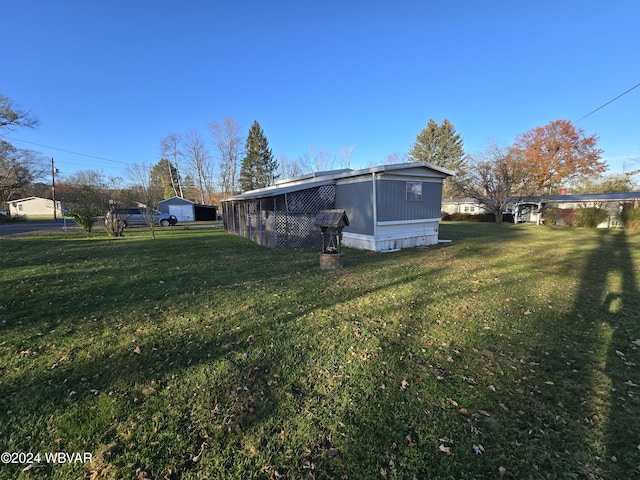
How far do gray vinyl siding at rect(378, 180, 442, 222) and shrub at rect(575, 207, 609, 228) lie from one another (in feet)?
54.3

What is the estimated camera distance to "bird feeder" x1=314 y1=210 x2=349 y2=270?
726 cm

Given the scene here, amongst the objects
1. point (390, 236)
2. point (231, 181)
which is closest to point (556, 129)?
point (390, 236)

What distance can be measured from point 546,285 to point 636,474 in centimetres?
488


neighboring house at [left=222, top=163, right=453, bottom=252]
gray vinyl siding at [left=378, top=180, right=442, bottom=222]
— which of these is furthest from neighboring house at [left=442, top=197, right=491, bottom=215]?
neighboring house at [left=222, top=163, right=453, bottom=252]

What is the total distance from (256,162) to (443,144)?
2840 centimetres

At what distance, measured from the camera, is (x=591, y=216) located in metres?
20.1

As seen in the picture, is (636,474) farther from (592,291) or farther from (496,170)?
(496,170)

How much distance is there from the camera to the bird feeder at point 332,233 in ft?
23.8

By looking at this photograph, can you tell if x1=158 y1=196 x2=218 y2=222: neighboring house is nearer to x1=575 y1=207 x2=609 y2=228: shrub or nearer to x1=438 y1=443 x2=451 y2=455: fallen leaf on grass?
x1=438 y1=443 x2=451 y2=455: fallen leaf on grass

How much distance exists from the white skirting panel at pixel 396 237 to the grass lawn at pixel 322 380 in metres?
4.12

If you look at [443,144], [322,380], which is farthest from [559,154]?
[322,380]

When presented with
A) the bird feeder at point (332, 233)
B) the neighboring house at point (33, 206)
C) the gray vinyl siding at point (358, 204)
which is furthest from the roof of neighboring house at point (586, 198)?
the neighboring house at point (33, 206)

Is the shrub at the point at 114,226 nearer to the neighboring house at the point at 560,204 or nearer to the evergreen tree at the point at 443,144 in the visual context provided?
the neighboring house at the point at 560,204

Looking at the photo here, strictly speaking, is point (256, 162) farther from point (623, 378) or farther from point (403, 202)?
point (623, 378)
